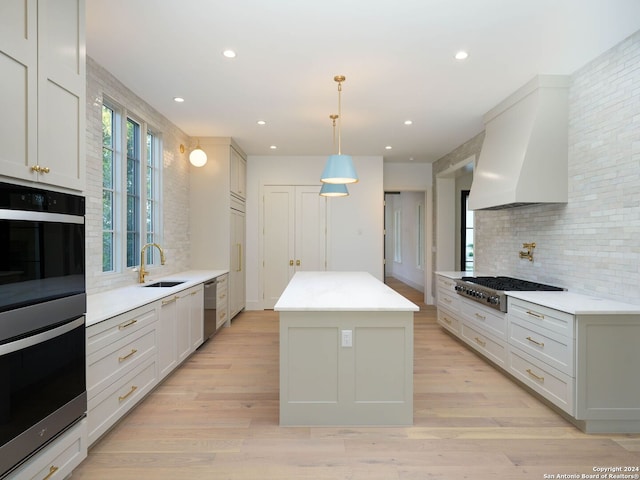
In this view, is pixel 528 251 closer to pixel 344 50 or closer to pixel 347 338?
pixel 347 338

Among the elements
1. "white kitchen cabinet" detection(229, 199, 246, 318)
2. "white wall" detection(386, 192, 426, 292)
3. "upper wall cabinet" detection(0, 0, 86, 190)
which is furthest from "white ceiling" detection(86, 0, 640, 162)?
"white wall" detection(386, 192, 426, 292)

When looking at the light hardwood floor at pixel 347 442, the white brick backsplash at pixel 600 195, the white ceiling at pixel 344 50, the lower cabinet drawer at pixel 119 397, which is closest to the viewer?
the light hardwood floor at pixel 347 442

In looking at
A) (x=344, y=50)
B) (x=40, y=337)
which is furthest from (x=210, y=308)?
(x=344, y=50)

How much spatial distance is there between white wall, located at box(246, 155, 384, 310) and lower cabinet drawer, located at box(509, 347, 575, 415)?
3.36m

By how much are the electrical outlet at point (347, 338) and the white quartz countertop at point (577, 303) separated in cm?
147

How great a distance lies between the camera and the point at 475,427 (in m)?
2.42

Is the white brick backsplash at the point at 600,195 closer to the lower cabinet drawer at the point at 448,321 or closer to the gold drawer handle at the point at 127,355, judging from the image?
the lower cabinet drawer at the point at 448,321

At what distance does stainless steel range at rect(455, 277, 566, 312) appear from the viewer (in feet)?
10.5

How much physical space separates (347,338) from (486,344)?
1.98 meters

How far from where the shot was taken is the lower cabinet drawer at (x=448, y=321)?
436 centimetres

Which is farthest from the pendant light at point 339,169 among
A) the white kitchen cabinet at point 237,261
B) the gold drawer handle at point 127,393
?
the white kitchen cabinet at point 237,261

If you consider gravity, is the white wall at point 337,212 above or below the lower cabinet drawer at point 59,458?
above

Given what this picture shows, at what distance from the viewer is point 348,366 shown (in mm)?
2385

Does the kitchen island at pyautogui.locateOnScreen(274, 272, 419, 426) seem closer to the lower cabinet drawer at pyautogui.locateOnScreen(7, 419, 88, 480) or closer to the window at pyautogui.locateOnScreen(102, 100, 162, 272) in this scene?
the lower cabinet drawer at pyautogui.locateOnScreen(7, 419, 88, 480)
